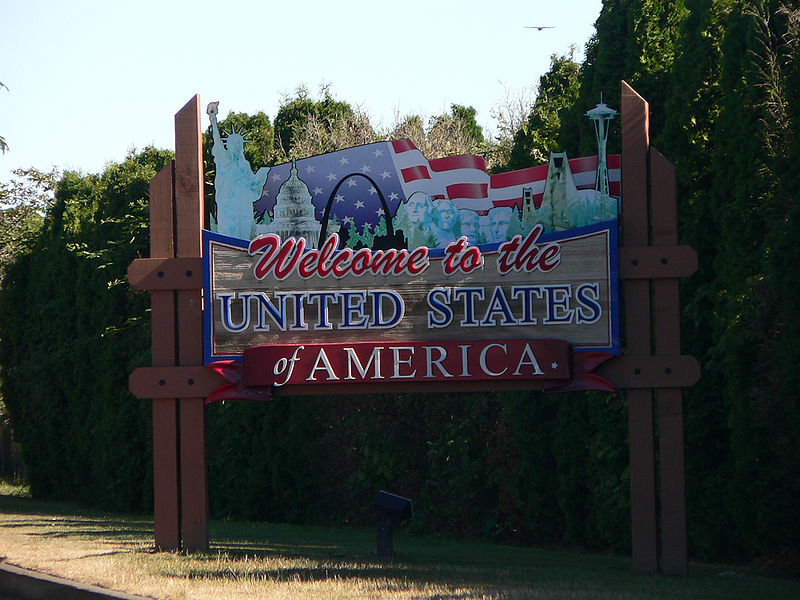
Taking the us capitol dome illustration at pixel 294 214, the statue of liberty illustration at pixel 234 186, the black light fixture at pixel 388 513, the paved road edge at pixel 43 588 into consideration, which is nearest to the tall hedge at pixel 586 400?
the black light fixture at pixel 388 513

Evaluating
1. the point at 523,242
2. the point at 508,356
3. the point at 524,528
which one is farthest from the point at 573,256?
the point at 524,528

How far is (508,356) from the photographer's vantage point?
10.7 metres

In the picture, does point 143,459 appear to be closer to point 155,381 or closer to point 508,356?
point 155,381

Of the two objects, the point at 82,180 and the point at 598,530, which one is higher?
the point at 82,180

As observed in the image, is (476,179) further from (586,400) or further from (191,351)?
(586,400)

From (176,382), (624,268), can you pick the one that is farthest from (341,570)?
(624,268)

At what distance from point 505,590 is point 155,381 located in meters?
4.40

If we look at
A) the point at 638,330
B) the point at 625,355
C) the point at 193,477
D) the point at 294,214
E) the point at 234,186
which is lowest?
the point at 193,477

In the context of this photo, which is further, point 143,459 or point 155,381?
point 143,459

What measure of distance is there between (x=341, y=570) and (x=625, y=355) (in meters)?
3.49

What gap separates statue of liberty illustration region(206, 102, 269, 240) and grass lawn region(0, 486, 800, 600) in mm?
3453

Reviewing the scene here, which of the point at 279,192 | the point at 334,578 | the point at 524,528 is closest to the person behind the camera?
the point at 334,578

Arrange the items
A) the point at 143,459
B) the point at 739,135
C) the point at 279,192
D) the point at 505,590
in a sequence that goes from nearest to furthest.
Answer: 1. the point at 505,590
2. the point at 279,192
3. the point at 739,135
4. the point at 143,459

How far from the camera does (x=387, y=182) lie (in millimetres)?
11500
